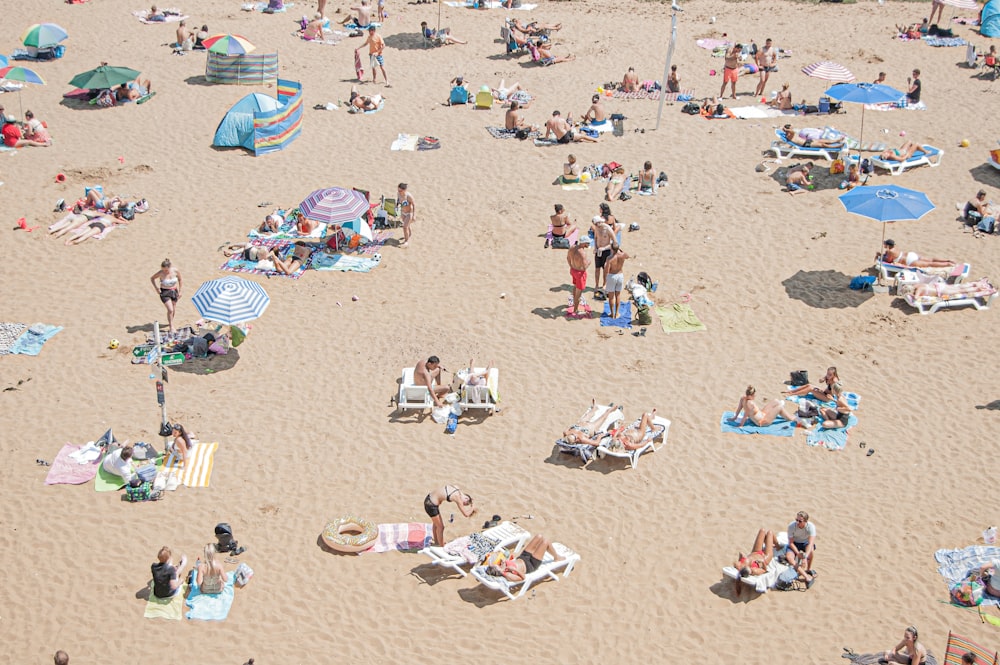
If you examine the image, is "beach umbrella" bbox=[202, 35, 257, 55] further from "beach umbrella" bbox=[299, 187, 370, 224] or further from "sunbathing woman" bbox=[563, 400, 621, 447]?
"sunbathing woman" bbox=[563, 400, 621, 447]

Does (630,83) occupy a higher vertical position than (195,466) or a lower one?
higher

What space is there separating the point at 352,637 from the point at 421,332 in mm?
6625

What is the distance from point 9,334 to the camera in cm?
1711

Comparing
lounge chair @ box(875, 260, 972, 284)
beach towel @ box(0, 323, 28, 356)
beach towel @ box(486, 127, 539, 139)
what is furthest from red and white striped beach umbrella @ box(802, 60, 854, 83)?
beach towel @ box(0, 323, 28, 356)

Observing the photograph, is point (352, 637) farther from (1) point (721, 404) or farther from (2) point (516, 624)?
(1) point (721, 404)

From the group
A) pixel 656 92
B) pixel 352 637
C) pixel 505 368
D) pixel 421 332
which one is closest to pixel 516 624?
pixel 352 637

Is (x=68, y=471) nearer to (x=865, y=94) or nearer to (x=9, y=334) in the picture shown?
(x=9, y=334)

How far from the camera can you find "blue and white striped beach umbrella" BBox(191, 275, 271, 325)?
16.1 m

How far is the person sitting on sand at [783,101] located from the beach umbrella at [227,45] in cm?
1409

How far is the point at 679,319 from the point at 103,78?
16.7m

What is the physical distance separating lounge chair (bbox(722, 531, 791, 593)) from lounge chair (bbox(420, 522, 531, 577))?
2.61 m

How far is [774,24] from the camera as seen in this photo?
31.4 m

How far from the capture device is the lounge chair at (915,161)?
73.3 ft

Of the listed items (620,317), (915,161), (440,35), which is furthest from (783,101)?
(620,317)
